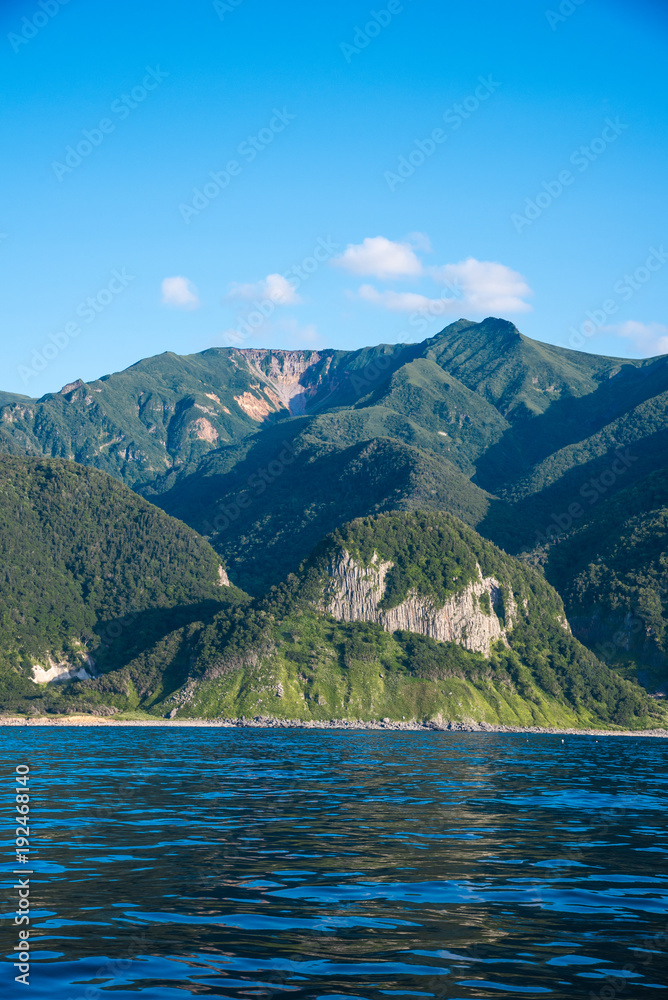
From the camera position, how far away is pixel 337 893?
4897cm

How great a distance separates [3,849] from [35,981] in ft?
89.5

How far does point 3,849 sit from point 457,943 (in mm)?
31459

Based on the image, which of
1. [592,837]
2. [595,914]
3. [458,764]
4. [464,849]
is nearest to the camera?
[595,914]

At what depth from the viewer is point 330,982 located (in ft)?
113

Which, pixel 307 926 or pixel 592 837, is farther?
pixel 592 837

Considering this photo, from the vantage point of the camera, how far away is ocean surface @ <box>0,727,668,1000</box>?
3497 cm

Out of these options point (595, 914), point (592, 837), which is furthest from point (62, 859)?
point (592, 837)

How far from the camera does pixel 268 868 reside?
5578 centimetres

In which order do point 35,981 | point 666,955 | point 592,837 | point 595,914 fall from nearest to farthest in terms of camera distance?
point 35,981
point 666,955
point 595,914
point 592,837

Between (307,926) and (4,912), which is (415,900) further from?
(4,912)

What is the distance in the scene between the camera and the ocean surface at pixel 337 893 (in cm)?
3497

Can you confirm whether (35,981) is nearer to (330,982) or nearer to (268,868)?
(330,982)

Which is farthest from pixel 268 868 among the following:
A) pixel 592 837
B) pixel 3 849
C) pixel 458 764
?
pixel 458 764

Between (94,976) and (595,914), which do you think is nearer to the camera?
(94,976)
